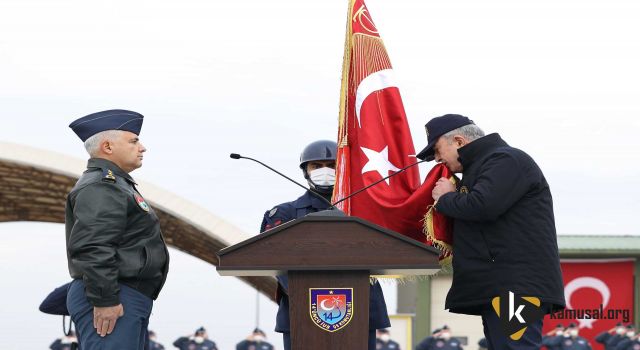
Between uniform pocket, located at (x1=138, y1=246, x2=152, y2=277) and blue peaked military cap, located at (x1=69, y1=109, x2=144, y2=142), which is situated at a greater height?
blue peaked military cap, located at (x1=69, y1=109, x2=144, y2=142)

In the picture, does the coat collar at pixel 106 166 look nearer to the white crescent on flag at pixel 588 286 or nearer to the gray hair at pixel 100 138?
the gray hair at pixel 100 138

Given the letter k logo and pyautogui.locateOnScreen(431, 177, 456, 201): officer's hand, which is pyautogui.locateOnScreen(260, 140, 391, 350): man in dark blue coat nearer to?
pyautogui.locateOnScreen(431, 177, 456, 201): officer's hand

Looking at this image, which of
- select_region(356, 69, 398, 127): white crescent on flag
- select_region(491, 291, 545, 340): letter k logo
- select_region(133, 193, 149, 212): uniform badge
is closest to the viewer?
select_region(491, 291, 545, 340): letter k logo

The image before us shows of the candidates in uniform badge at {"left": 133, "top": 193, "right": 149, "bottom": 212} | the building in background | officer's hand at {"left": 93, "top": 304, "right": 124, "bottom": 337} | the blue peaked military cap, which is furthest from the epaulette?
the building in background

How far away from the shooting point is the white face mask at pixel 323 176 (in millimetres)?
6344

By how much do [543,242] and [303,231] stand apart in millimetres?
1220

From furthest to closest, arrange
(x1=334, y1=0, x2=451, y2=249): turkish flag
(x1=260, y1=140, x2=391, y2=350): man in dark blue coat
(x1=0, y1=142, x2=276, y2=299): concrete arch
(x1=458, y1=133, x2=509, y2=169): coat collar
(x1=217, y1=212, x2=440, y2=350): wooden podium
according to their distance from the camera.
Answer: (x1=0, y1=142, x2=276, y2=299): concrete arch → (x1=260, y1=140, x2=391, y2=350): man in dark blue coat → (x1=334, y1=0, x2=451, y2=249): turkish flag → (x1=458, y1=133, x2=509, y2=169): coat collar → (x1=217, y1=212, x2=440, y2=350): wooden podium

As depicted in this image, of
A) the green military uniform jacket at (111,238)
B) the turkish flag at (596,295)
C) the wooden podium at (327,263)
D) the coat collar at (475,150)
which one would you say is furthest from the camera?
the turkish flag at (596,295)

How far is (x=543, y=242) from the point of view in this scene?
494 cm

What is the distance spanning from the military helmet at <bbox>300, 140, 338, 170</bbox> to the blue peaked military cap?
5.05 feet

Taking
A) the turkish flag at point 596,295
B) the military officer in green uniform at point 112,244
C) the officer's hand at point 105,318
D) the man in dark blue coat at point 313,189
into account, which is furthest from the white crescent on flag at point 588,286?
the officer's hand at point 105,318

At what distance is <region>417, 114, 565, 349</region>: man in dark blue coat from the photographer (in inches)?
191

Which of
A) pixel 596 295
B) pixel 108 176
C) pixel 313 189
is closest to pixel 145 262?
pixel 108 176

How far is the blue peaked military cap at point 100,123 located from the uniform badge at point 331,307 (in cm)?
133
